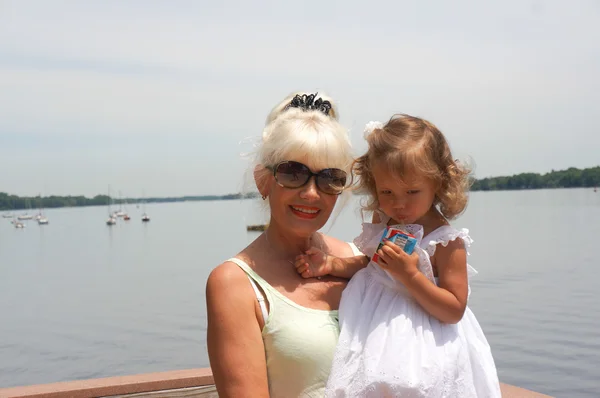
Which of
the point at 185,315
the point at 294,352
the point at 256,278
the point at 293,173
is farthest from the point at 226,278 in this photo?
the point at 185,315

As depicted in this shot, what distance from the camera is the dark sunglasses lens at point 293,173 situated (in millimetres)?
2561

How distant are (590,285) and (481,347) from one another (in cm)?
2238

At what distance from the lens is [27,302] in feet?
89.8

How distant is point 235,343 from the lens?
2326 millimetres

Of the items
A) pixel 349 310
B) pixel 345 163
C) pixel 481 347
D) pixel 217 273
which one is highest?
pixel 345 163

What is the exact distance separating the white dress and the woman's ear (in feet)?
1.67

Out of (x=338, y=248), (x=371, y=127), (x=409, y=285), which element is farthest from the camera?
(x=338, y=248)

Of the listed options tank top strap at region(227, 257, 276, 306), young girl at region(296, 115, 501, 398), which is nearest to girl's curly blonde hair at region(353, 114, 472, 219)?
young girl at region(296, 115, 501, 398)

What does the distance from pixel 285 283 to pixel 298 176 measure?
0.41 meters

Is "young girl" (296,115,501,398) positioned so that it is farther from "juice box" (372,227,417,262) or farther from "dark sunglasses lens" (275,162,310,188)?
"dark sunglasses lens" (275,162,310,188)

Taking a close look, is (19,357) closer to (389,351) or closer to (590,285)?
(389,351)

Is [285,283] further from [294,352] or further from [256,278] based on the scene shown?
[294,352]

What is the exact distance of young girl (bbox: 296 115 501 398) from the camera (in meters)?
2.41

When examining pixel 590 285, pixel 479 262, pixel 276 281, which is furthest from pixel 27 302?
pixel 276 281
